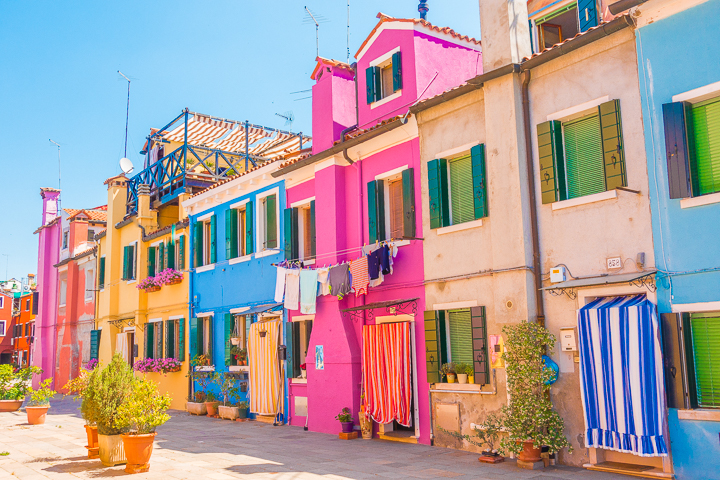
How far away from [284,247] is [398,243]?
4.33 m

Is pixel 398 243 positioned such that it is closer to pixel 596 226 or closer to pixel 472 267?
pixel 472 267

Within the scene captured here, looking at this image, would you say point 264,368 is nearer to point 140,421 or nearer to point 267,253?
point 267,253

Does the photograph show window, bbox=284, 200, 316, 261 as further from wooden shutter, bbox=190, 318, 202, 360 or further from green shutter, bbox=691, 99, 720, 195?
green shutter, bbox=691, 99, 720, 195

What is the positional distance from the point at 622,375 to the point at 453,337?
3.59 metres

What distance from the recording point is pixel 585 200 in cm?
955

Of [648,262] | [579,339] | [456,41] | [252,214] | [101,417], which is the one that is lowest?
[101,417]

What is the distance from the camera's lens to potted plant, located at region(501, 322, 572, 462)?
933cm

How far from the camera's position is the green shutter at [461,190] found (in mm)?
11648

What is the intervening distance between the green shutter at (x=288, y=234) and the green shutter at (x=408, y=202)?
160 inches

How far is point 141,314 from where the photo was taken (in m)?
22.9

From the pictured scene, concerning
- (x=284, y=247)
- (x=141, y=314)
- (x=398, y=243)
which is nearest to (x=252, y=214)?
(x=284, y=247)

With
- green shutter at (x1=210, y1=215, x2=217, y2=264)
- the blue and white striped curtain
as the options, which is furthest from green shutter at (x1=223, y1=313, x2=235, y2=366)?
the blue and white striped curtain

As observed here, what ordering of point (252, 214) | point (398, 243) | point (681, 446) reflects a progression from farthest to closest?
point (252, 214) → point (398, 243) → point (681, 446)

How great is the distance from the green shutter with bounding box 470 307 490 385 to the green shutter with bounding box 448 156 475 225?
1.76m
